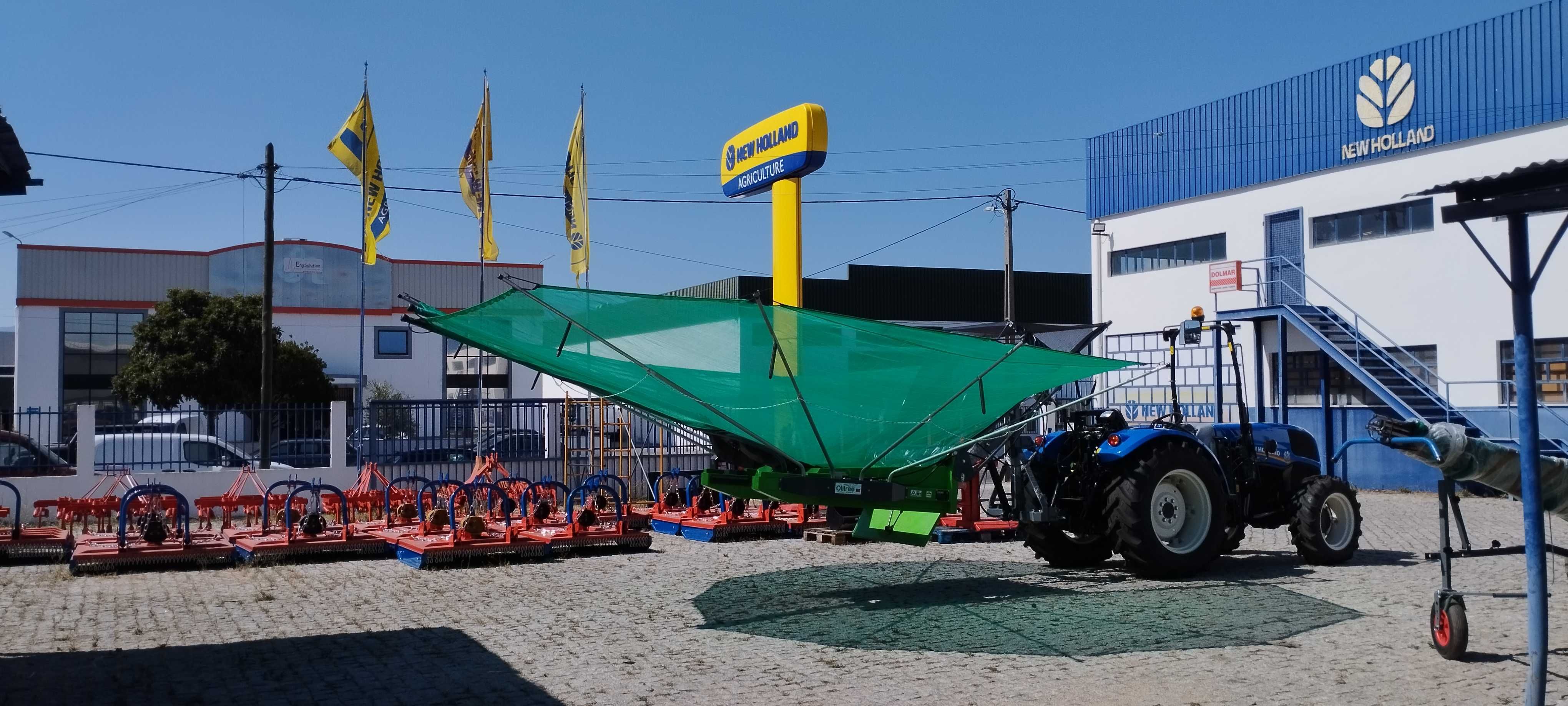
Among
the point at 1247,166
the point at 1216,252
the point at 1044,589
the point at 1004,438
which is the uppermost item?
the point at 1247,166

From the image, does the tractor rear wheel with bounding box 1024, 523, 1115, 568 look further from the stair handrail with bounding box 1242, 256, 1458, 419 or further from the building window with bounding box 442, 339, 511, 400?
the building window with bounding box 442, 339, 511, 400

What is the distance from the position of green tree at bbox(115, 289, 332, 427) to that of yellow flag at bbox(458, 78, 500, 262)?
1779cm

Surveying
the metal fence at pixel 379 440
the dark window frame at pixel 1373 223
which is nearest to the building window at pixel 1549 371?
the dark window frame at pixel 1373 223

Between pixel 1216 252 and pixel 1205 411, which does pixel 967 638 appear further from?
pixel 1216 252

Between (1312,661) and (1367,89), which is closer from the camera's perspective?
(1312,661)

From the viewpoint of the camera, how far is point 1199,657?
23.1 ft

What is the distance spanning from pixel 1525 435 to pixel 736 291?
3741 centimetres

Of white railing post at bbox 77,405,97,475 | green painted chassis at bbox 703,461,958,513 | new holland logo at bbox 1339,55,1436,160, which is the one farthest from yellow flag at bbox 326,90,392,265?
new holland logo at bbox 1339,55,1436,160

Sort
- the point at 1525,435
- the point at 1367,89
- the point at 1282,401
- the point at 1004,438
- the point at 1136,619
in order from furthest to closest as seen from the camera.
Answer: the point at 1367,89 → the point at 1282,401 → the point at 1004,438 → the point at 1136,619 → the point at 1525,435

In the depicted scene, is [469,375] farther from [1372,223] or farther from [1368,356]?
[1368,356]

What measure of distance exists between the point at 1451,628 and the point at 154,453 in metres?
18.9

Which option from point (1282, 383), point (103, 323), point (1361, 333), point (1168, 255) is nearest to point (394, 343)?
point (103, 323)

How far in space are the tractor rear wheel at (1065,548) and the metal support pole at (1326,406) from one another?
1303 cm

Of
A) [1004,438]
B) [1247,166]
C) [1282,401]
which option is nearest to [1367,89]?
[1247,166]
